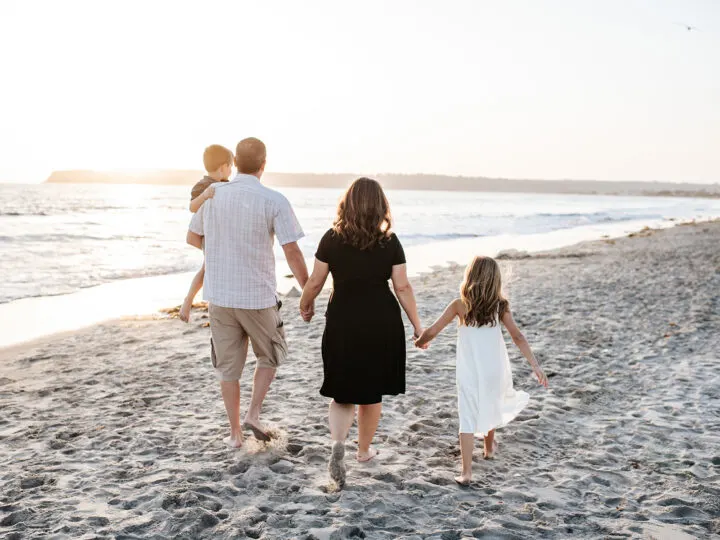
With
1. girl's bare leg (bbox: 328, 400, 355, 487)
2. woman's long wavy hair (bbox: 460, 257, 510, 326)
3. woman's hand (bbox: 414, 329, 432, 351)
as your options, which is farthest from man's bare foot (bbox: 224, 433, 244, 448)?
woman's long wavy hair (bbox: 460, 257, 510, 326)

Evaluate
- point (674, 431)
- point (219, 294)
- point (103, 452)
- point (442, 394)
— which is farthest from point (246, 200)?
point (674, 431)

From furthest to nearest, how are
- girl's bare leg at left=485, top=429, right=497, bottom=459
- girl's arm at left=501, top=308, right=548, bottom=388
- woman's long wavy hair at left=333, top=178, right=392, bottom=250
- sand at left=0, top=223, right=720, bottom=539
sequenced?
1. girl's bare leg at left=485, top=429, right=497, bottom=459
2. girl's arm at left=501, top=308, right=548, bottom=388
3. woman's long wavy hair at left=333, top=178, right=392, bottom=250
4. sand at left=0, top=223, right=720, bottom=539

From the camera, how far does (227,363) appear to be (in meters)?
4.02

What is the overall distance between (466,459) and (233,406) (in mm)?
1588

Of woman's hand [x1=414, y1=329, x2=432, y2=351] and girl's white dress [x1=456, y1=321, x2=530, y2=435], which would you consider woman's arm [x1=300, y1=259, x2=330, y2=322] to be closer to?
woman's hand [x1=414, y1=329, x2=432, y2=351]

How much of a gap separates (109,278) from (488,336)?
1257cm

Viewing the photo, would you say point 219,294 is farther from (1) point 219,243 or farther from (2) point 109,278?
(2) point 109,278

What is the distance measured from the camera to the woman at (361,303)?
11.5ft

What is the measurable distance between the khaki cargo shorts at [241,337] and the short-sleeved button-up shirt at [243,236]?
3.3 inches

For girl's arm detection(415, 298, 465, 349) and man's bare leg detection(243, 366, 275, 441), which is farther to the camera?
man's bare leg detection(243, 366, 275, 441)

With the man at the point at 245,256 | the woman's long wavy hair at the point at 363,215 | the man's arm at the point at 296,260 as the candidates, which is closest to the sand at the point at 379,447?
the man at the point at 245,256

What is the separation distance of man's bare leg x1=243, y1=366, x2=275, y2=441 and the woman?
0.53m

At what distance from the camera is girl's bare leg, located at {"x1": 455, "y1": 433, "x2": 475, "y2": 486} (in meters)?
3.81

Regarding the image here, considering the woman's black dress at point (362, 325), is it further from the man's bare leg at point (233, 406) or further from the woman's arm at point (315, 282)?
the man's bare leg at point (233, 406)
